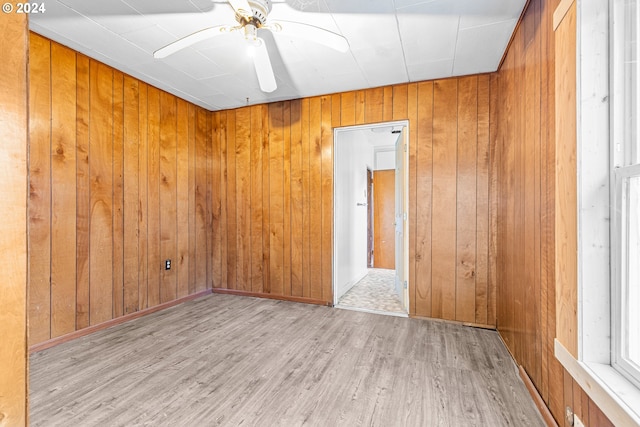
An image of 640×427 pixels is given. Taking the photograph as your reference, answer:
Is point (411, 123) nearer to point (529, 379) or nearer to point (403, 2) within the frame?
point (403, 2)

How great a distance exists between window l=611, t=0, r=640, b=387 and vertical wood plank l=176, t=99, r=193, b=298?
12.6 ft

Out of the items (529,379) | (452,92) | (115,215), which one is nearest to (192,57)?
(115,215)

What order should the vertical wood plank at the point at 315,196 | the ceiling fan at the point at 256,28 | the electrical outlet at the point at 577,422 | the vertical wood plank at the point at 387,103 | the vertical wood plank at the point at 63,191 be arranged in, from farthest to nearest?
the vertical wood plank at the point at 315,196
the vertical wood plank at the point at 387,103
the vertical wood plank at the point at 63,191
the ceiling fan at the point at 256,28
the electrical outlet at the point at 577,422

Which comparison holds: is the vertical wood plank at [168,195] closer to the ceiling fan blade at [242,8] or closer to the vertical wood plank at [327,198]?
the vertical wood plank at [327,198]

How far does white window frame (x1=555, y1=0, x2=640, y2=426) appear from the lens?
115cm

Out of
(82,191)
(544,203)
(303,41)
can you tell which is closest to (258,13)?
(303,41)

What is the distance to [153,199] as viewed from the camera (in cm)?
326

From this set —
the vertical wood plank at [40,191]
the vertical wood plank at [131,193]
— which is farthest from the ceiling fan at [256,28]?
the vertical wood plank at [131,193]

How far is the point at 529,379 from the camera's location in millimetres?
1793

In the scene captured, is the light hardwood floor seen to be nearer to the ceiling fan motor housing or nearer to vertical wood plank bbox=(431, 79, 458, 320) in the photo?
vertical wood plank bbox=(431, 79, 458, 320)

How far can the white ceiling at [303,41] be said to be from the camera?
193cm

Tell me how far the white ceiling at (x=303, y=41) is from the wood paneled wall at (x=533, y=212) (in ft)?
1.16

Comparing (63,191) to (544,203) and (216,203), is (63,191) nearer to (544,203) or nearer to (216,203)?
(216,203)

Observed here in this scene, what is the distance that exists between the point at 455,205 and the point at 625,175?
6.24 ft
